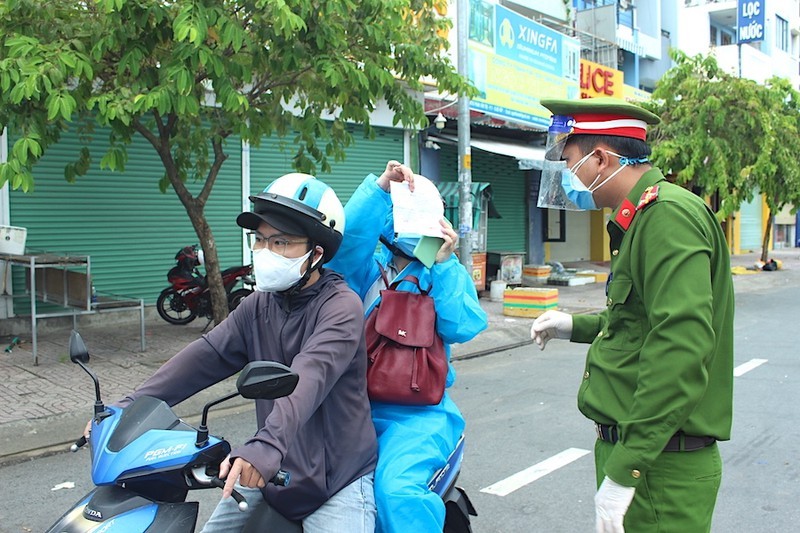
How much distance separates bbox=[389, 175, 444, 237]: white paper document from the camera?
2857 millimetres

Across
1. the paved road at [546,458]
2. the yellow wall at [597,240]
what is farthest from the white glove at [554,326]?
the yellow wall at [597,240]

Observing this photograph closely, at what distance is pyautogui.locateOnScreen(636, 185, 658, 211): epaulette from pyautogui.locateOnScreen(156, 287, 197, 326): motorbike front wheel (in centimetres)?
909

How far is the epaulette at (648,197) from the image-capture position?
2022 millimetres

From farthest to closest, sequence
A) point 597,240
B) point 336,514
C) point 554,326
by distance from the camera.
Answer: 1. point 597,240
2. point 554,326
3. point 336,514

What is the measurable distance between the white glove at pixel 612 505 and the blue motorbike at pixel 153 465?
83cm

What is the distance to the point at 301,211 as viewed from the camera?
93.0 inches

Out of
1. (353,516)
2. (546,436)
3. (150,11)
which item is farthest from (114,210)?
(353,516)

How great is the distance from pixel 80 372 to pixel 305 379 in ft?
21.5

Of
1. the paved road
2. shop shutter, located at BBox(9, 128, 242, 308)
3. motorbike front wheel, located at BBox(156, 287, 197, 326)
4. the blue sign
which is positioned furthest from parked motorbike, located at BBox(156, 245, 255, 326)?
the blue sign

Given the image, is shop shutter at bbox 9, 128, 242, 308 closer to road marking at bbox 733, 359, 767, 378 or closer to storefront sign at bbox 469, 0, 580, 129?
storefront sign at bbox 469, 0, 580, 129

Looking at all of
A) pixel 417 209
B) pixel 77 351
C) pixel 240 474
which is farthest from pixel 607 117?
pixel 77 351

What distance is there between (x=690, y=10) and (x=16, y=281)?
28.3m

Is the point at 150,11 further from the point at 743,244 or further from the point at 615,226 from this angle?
the point at 743,244

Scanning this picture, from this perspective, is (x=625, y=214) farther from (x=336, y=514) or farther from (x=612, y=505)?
(x=336, y=514)
